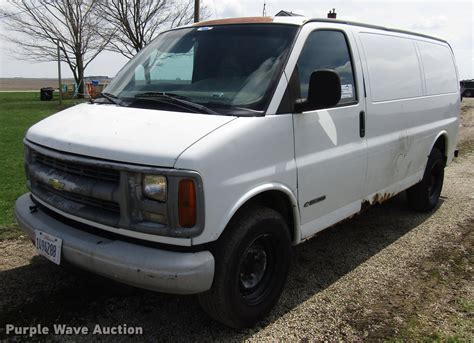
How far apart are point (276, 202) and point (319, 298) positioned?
93 centimetres

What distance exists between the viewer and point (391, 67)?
459 cm

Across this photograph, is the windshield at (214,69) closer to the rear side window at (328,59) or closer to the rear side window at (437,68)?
the rear side window at (328,59)

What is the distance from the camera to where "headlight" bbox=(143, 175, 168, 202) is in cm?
259

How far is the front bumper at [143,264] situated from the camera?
8.51 ft

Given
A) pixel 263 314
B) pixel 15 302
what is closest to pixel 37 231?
pixel 15 302

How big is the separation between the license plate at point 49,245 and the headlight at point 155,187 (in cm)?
76

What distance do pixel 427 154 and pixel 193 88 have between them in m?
3.39

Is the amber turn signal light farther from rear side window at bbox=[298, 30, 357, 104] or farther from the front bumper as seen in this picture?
rear side window at bbox=[298, 30, 357, 104]

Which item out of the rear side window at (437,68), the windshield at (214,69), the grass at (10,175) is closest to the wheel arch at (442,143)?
the rear side window at (437,68)

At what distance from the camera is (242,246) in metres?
2.91

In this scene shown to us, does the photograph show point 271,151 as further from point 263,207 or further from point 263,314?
point 263,314

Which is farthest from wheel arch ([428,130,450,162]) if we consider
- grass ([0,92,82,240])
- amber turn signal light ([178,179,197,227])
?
grass ([0,92,82,240])

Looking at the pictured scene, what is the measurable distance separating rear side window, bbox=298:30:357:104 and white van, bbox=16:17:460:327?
0.05 feet

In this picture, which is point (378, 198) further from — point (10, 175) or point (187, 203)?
point (10, 175)
